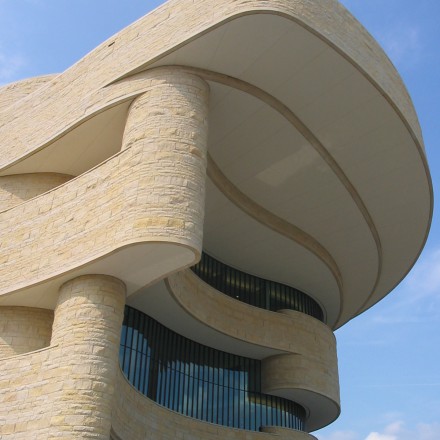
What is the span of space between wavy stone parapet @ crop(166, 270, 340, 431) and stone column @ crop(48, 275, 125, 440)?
18.6 feet

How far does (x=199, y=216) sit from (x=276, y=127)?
5.05 meters

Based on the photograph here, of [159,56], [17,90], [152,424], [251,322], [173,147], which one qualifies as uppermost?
[17,90]

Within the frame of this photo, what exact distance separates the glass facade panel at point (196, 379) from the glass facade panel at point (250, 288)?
226 cm

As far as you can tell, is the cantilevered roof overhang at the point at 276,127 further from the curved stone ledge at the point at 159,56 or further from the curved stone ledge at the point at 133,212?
the curved stone ledge at the point at 133,212

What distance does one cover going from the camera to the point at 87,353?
11367 millimetres

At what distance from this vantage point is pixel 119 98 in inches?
557

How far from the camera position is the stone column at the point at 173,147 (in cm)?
1182

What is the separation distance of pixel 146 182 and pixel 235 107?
439cm

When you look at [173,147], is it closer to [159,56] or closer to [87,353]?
[159,56]

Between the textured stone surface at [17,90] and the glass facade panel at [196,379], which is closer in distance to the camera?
the glass facade panel at [196,379]

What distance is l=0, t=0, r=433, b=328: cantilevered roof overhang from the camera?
→ 541 inches

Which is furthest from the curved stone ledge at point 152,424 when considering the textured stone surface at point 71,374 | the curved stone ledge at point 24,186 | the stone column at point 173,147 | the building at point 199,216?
the curved stone ledge at point 24,186

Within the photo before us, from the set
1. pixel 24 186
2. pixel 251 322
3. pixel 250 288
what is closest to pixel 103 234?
pixel 24 186

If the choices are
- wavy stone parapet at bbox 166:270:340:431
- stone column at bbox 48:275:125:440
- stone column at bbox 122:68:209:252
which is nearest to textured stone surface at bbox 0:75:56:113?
stone column at bbox 122:68:209:252
